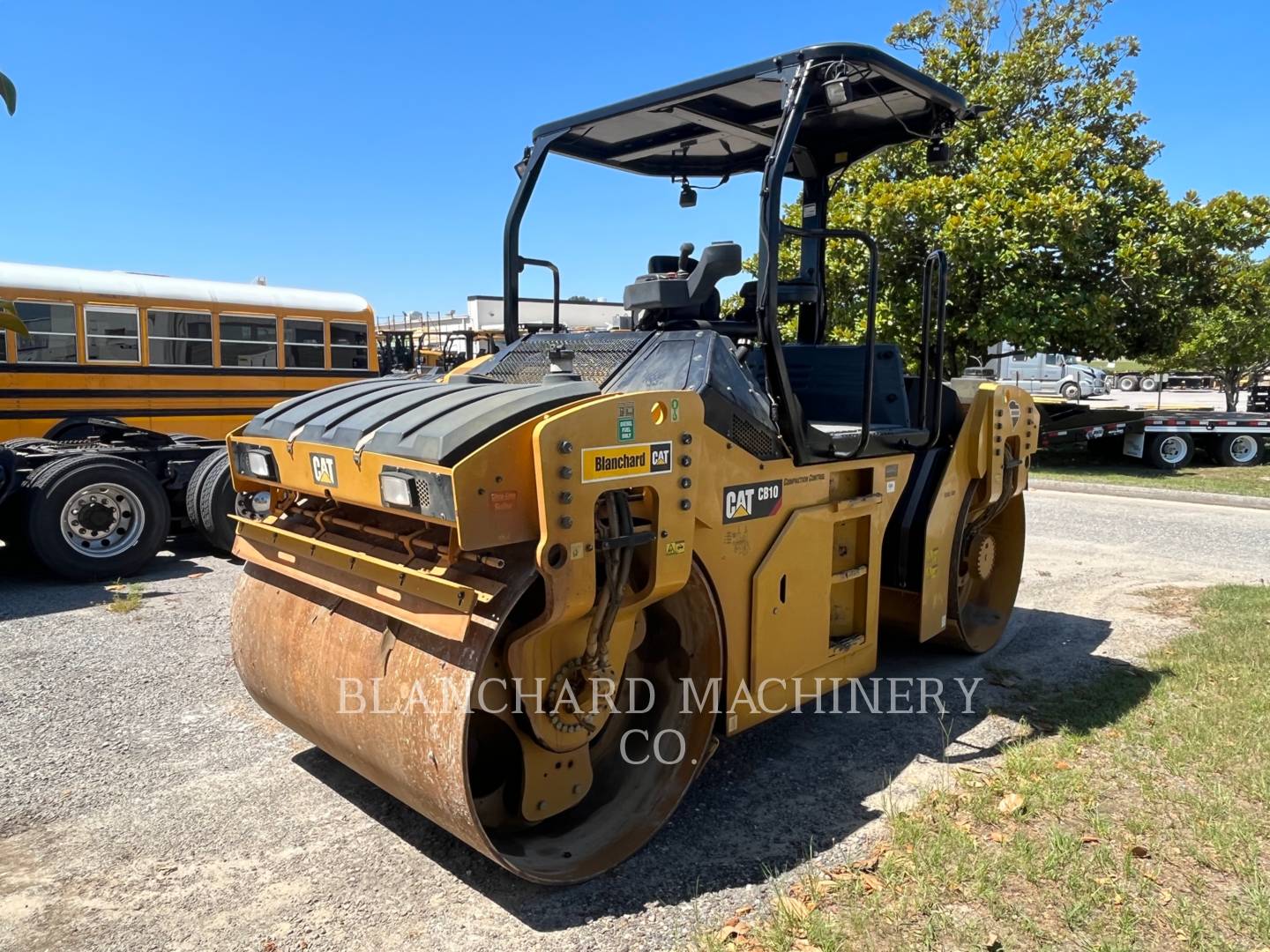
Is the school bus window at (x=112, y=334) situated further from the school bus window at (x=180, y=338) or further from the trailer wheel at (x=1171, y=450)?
the trailer wheel at (x=1171, y=450)

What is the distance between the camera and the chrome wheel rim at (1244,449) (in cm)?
1574

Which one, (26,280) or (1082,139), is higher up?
(1082,139)

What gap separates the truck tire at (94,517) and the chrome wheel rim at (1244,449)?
1619 centimetres

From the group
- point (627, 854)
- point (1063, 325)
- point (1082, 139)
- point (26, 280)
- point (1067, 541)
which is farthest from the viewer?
point (1082, 139)

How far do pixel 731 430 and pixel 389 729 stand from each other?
1533 mm

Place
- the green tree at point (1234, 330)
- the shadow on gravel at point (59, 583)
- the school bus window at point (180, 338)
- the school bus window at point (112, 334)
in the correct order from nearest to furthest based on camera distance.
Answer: the shadow on gravel at point (59, 583)
the school bus window at point (112, 334)
the school bus window at point (180, 338)
the green tree at point (1234, 330)

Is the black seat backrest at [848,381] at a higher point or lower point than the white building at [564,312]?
lower

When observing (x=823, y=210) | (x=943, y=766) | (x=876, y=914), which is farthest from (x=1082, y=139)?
(x=876, y=914)

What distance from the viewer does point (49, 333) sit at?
10055 mm

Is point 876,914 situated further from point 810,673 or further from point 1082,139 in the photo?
point 1082,139

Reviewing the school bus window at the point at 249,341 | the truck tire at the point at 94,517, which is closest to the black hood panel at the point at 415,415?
the truck tire at the point at 94,517

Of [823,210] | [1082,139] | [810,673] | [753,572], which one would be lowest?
[810,673]

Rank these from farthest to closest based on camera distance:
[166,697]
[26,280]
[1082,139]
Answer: [1082,139] < [26,280] < [166,697]

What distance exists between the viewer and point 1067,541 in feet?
29.9
